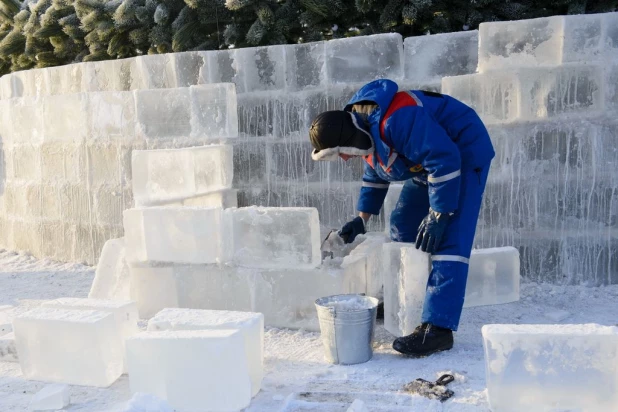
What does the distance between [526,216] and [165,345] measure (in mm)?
2592

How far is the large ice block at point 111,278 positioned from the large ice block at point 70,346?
1004 millimetres

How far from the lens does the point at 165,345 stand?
2719mm

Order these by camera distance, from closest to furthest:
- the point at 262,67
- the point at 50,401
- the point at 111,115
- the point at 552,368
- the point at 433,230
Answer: the point at 552,368 → the point at 50,401 → the point at 433,230 → the point at 262,67 → the point at 111,115

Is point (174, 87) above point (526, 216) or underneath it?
above

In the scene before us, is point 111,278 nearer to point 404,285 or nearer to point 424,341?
point 404,285

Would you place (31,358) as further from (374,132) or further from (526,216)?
(526,216)

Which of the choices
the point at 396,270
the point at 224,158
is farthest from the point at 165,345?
the point at 224,158

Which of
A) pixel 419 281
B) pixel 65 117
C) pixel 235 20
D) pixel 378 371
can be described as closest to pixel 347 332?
pixel 378 371

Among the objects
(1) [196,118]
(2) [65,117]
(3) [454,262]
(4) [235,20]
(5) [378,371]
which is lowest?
(5) [378,371]

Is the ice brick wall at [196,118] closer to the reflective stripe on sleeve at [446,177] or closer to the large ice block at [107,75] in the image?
the large ice block at [107,75]

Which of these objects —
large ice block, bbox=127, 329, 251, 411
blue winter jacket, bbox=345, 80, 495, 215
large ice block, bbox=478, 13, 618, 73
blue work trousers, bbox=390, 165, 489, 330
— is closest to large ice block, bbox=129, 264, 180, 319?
large ice block, bbox=127, 329, 251, 411

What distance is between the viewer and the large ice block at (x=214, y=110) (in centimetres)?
448

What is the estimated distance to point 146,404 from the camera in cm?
253

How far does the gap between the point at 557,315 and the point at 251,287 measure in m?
1.74
